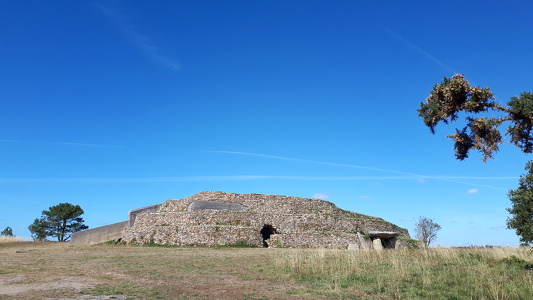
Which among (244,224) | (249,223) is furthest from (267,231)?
(244,224)

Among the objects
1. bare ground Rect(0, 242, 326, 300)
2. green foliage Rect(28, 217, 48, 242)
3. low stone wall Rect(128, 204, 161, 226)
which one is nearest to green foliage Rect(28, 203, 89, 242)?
green foliage Rect(28, 217, 48, 242)

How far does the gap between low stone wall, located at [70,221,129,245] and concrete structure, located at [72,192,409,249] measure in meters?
0.08

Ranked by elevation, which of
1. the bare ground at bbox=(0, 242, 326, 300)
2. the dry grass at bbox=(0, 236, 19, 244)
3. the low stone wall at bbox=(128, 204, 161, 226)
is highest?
the low stone wall at bbox=(128, 204, 161, 226)

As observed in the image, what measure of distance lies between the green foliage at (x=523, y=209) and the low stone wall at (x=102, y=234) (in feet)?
96.6

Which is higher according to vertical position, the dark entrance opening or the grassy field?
the dark entrance opening

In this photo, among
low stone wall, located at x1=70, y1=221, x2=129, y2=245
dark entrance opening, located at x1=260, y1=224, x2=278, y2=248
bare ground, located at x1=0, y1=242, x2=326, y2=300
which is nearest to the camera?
bare ground, located at x1=0, y1=242, x2=326, y2=300

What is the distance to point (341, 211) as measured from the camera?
3809cm

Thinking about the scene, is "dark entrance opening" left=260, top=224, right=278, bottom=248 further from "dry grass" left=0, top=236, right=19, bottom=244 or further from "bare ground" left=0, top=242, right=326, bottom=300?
"dry grass" left=0, top=236, right=19, bottom=244

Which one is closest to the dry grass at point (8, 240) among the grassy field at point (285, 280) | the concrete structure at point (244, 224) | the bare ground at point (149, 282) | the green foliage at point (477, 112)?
the concrete structure at point (244, 224)

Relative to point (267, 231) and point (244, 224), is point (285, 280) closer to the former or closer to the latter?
point (244, 224)

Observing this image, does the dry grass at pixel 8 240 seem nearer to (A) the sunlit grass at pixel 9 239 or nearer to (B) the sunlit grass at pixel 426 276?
(A) the sunlit grass at pixel 9 239

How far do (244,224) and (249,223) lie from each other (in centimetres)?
44

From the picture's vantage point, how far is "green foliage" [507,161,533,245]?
13.8m

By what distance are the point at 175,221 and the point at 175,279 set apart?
2097 centimetres
